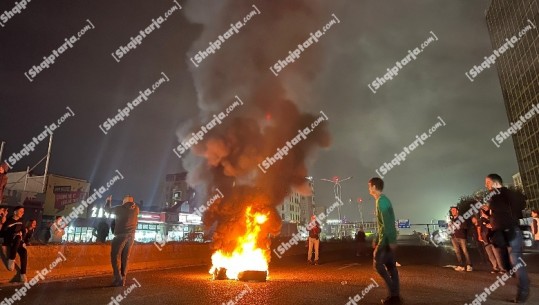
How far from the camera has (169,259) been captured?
14.1 m

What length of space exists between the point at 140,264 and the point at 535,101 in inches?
2423

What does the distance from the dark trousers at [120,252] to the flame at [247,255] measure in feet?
7.33

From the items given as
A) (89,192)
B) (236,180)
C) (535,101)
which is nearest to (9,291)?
(236,180)

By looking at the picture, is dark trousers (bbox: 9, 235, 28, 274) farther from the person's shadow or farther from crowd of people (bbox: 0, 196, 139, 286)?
the person's shadow

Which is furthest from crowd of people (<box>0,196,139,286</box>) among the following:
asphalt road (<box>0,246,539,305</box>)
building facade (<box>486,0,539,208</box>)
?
building facade (<box>486,0,539,208</box>)

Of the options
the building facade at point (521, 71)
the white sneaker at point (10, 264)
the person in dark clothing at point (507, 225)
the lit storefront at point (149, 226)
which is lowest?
the lit storefront at point (149, 226)

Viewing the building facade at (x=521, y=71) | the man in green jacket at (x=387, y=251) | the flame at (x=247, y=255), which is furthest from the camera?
the building facade at (x=521, y=71)

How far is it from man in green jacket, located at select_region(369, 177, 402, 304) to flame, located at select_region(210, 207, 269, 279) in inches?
145

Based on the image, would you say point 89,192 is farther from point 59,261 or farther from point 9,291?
point 9,291

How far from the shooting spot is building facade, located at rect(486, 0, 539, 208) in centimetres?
5097

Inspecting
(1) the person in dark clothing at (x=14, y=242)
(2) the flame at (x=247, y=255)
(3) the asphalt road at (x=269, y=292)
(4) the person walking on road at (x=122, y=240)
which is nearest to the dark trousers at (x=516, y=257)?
(3) the asphalt road at (x=269, y=292)

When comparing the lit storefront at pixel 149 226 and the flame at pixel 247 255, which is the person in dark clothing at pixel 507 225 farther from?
the lit storefront at pixel 149 226

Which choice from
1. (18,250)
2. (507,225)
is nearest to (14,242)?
(18,250)

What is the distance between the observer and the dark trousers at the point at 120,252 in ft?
24.9
